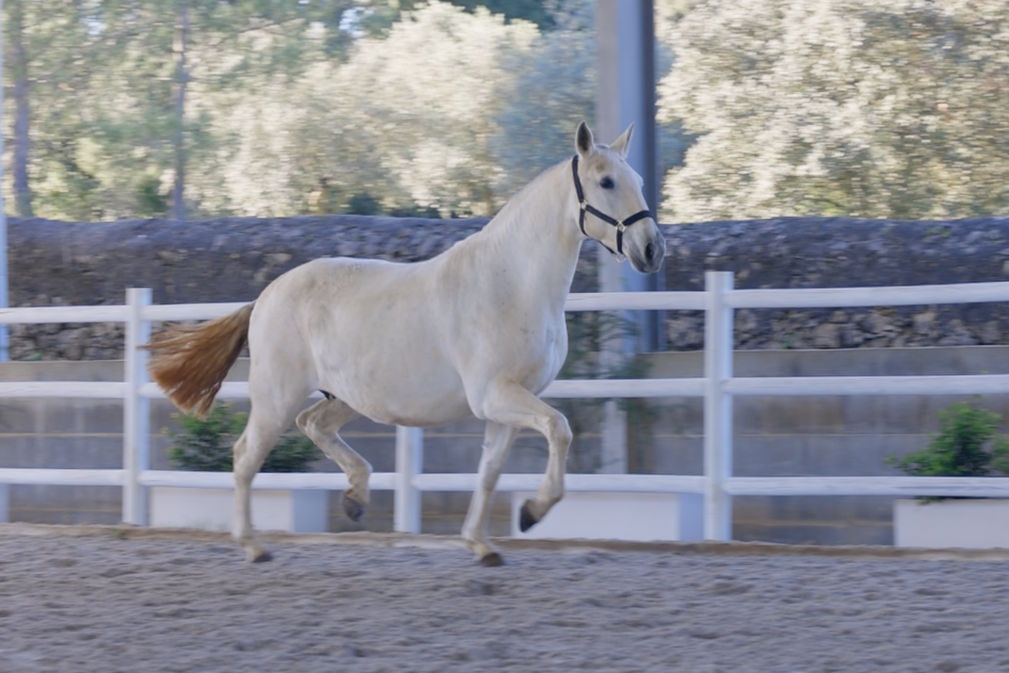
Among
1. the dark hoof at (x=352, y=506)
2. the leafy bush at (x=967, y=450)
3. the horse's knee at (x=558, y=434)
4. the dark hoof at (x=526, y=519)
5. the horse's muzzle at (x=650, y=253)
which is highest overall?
the horse's muzzle at (x=650, y=253)

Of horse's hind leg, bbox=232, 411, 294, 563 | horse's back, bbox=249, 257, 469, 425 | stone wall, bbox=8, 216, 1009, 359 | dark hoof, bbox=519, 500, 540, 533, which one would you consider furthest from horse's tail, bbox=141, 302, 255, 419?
stone wall, bbox=8, 216, 1009, 359

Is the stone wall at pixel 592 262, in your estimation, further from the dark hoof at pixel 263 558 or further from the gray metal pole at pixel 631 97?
the dark hoof at pixel 263 558

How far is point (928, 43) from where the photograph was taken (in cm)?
1185

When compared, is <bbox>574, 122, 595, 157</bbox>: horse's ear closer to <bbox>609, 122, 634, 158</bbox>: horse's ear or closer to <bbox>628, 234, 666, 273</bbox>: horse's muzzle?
<bbox>609, 122, 634, 158</bbox>: horse's ear

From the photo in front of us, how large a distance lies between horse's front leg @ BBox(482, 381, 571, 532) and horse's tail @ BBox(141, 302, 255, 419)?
5.34ft

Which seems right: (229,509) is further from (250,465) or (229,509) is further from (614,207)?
(614,207)

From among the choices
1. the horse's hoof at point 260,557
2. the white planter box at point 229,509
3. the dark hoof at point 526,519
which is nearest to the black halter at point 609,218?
the dark hoof at point 526,519

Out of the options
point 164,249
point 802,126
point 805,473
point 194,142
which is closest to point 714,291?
point 805,473

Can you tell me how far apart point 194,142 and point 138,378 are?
32.3 feet

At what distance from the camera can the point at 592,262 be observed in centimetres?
792

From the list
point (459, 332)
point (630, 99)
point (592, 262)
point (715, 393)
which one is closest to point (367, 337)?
point (459, 332)

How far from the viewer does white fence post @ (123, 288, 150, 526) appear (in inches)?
259

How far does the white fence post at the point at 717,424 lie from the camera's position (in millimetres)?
5621

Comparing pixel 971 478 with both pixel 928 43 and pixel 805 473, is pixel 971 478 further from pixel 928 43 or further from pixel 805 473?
pixel 928 43
